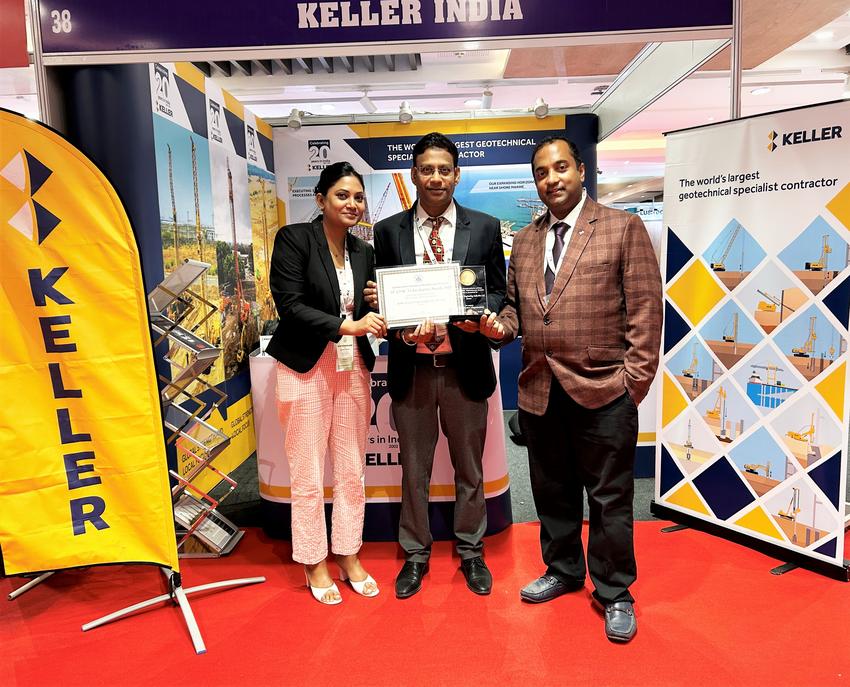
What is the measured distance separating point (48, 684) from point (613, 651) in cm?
206

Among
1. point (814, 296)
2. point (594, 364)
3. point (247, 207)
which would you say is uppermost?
point (247, 207)

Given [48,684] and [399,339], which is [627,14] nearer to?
[399,339]

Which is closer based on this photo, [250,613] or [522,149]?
[250,613]

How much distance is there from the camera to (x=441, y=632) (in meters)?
2.38

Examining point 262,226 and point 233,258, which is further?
point 262,226

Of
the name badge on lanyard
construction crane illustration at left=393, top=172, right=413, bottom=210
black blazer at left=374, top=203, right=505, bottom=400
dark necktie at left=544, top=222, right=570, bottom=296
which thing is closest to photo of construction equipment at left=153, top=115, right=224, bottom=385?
the name badge on lanyard

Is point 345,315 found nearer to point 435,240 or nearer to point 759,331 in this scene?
point 435,240

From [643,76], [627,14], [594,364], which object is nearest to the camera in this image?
[594,364]

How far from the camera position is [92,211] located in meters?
2.24

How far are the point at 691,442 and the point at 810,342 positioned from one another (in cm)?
80

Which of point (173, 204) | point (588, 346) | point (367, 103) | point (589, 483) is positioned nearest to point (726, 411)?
point (589, 483)

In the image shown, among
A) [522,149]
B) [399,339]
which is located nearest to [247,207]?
[522,149]

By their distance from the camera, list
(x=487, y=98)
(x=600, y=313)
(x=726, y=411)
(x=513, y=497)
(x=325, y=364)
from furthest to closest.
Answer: (x=487, y=98), (x=513, y=497), (x=726, y=411), (x=325, y=364), (x=600, y=313)

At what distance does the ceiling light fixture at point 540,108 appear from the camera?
5.74 metres
